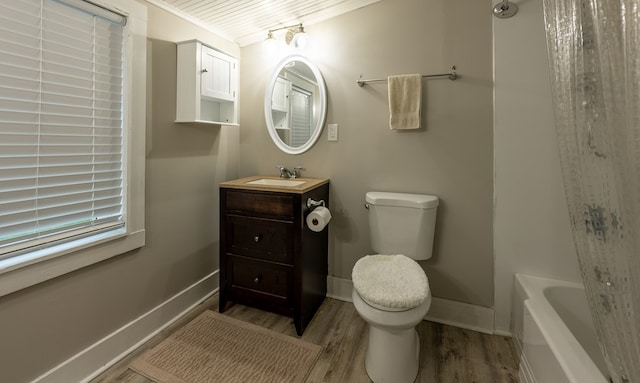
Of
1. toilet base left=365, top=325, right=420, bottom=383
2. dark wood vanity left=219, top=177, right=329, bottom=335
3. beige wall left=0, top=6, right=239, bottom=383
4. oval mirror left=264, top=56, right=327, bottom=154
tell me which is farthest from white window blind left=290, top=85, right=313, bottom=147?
toilet base left=365, top=325, right=420, bottom=383

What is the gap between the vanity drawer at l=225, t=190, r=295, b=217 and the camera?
1690 millimetres

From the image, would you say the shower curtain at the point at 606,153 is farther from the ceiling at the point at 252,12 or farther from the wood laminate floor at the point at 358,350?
the ceiling at the point at 252,12

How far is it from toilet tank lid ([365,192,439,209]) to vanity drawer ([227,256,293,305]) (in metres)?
0.67

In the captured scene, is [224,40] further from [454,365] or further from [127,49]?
[454,365]

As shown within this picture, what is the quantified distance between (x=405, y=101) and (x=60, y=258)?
1966 millimetres

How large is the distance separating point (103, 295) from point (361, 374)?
4.51ft

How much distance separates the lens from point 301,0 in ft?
6.02

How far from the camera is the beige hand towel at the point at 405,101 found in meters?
1.75

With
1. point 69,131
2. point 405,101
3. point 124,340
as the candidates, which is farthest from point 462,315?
point 69,131

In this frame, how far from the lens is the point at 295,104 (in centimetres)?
220

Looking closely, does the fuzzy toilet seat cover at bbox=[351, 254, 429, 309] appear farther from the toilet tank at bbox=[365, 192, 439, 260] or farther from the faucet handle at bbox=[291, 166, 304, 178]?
the faucet handle at bbox=[291, 166, 304, 178]

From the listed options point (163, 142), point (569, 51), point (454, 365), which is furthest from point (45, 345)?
point (569, 51)

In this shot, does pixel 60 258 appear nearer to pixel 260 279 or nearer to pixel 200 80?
pixel 260 279

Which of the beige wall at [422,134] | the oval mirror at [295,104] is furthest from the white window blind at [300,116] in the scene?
the beige wall at [422,134]
